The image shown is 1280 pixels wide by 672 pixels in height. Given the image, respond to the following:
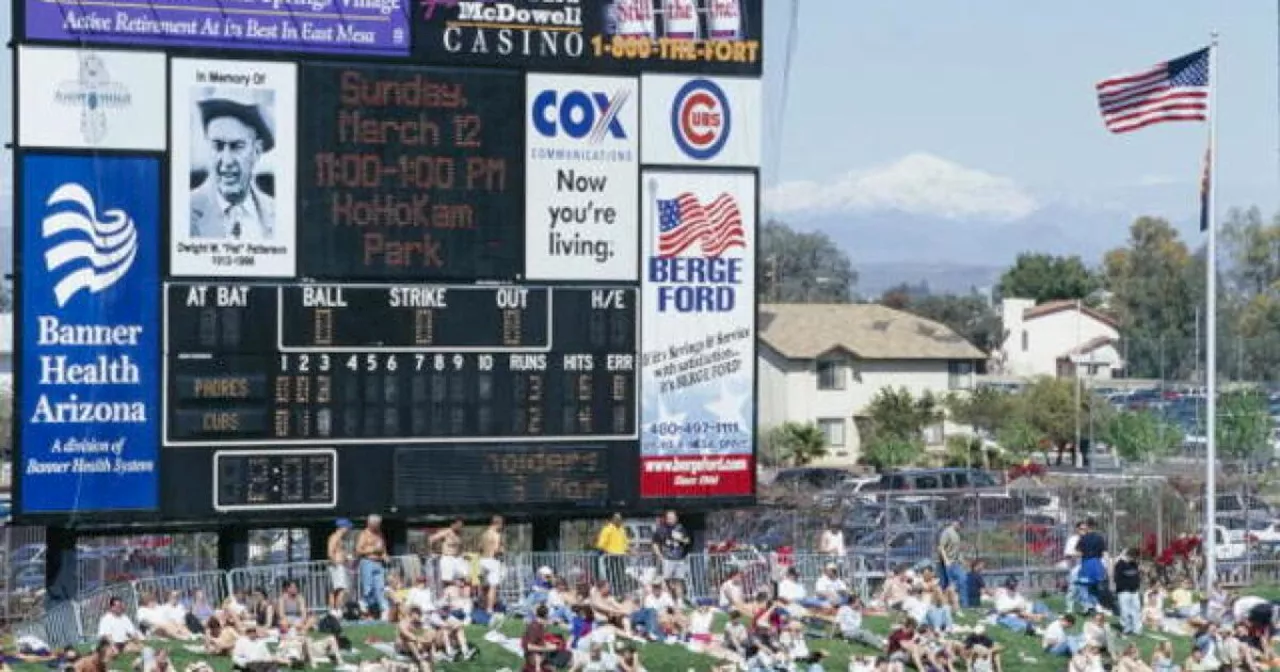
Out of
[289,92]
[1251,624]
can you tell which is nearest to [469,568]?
[289,92]

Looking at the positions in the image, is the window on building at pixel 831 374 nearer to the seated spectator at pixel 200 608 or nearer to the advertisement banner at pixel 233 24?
the advertisement banner at pixel 233 24

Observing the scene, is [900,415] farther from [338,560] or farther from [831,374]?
[338,560]

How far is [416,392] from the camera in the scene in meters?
31.0

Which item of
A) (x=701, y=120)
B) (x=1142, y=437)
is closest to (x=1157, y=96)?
(x=701, y=120)

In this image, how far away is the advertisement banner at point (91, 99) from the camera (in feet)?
→ 95.4

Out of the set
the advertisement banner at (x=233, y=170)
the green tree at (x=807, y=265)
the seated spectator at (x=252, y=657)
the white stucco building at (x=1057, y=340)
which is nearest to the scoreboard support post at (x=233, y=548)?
the advertisement banner at (x=233, y=170)

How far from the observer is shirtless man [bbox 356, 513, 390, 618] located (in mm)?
31016

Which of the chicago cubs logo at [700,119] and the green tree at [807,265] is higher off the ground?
the green tree at [807,265]

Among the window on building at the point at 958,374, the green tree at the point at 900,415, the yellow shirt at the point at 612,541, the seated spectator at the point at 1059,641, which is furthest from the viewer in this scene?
the window on building at the point at 958,374

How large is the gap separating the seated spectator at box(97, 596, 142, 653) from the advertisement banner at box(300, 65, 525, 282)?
16.1ft

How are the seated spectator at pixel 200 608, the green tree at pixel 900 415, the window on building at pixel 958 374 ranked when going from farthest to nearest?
the window on building at pixel 958 374 → the green tree at pixel 900 415 → the seated spectator at pixel 200 608

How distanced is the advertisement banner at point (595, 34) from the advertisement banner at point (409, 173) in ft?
1.33

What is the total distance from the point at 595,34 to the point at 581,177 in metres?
1.94

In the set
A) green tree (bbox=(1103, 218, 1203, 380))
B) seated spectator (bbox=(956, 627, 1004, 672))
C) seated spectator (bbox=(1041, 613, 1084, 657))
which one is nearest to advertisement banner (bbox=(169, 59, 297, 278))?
seated spectator (bbox=(956, 627, 1004, 672))
